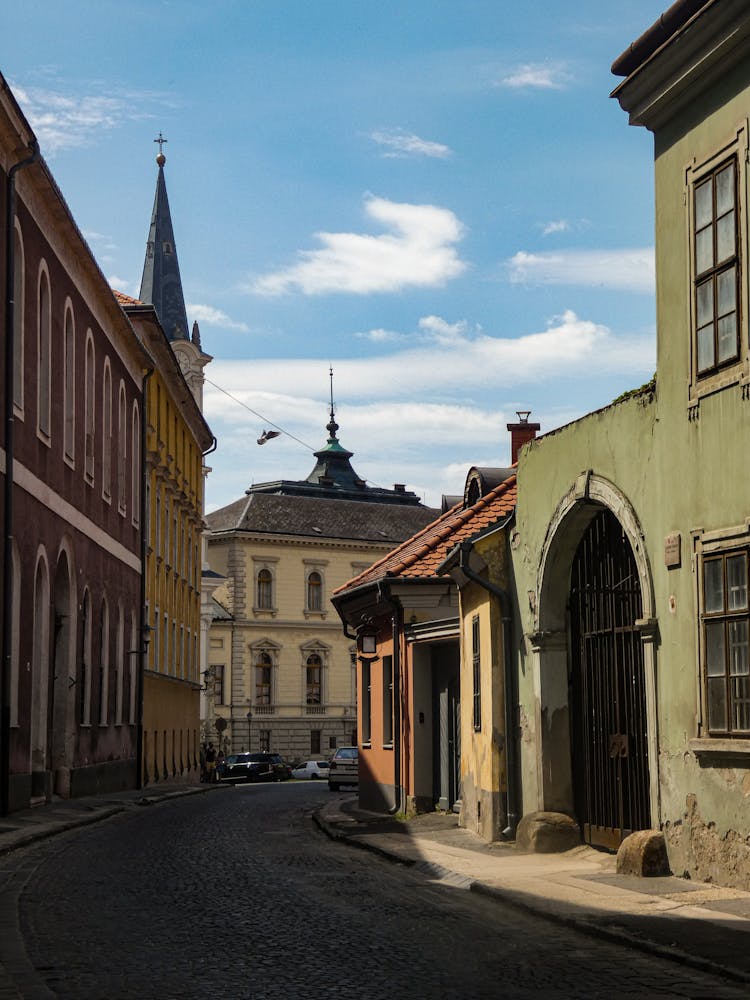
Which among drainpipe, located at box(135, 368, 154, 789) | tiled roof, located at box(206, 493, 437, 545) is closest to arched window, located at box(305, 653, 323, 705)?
tiled roof, located at box(206, 493, 437, 545)

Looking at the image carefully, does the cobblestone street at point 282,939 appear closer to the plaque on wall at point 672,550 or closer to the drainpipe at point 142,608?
the plaque on wall at point 672,550

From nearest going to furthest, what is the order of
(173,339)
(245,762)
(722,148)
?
(722,148), (245,762), (173,339)

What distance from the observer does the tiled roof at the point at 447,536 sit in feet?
75.0

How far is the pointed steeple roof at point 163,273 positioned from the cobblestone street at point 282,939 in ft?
203

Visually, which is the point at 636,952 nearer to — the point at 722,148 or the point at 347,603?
the point at 722,148

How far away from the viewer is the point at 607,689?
1567 cm

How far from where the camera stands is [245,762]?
198 feet

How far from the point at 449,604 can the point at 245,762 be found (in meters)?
36.9

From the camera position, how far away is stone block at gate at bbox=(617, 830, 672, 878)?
13.3 metres

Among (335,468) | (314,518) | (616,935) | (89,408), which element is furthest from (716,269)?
(335,468)

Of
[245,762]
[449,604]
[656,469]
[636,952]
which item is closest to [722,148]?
[656,469]

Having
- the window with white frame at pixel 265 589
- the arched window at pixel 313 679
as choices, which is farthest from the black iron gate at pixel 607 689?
the arched window at pixel 313 679

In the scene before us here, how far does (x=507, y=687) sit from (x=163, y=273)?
6264 centimetres

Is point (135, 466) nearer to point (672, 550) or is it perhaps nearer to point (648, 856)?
point (672, 550)
